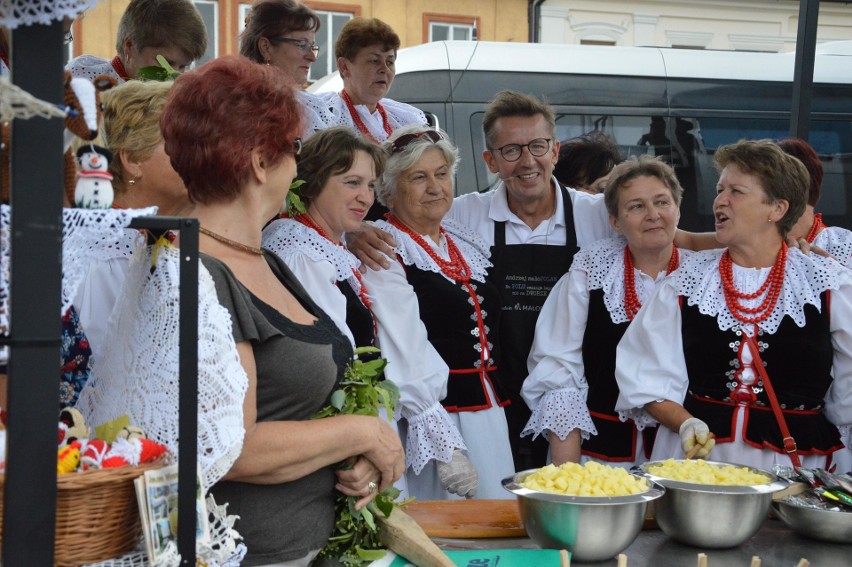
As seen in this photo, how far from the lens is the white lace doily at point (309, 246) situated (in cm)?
310

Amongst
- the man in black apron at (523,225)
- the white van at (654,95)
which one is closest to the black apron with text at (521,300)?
the man in black apron at (523,225)

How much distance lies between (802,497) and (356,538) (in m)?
1.13

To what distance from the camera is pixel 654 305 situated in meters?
3.15

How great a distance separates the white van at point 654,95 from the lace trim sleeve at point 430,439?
5.08 m

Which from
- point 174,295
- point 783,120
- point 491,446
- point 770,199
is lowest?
point 491,446

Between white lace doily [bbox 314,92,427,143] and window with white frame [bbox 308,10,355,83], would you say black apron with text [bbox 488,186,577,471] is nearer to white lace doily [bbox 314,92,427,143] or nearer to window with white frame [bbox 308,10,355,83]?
white lace doily [bbox 314,92,427,143]

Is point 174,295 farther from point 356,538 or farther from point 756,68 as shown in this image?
point 756,68

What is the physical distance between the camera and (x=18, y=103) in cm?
115

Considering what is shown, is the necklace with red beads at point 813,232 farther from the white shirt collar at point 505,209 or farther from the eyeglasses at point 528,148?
the eyeglasses at point 528,148

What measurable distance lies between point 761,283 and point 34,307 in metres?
2.39

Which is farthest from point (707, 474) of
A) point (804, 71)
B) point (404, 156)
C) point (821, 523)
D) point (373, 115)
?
point (804, 71)

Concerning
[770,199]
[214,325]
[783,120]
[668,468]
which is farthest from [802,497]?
[783,120]

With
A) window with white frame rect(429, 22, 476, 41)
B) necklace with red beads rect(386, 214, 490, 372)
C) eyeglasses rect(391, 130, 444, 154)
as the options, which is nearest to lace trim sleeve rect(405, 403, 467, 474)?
necklace with red beads rect(386, 214, 490, 372)

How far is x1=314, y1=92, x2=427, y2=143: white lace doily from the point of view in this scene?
404cm
